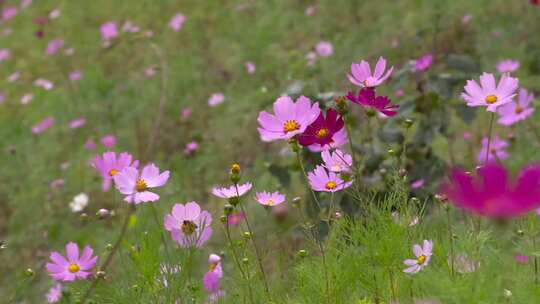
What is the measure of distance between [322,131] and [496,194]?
459 mm

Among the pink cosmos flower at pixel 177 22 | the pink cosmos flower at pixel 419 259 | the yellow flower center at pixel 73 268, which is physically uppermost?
the pink cosmos flower at pixel 419 259

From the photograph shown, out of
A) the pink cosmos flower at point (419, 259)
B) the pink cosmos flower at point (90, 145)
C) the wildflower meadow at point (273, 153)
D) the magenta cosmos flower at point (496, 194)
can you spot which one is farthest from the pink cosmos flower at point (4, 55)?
the magenta cosmos flower at point (496, 194)

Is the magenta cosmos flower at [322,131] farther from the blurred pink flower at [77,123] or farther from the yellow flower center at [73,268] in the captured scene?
the blurred pink flower at [77,123]

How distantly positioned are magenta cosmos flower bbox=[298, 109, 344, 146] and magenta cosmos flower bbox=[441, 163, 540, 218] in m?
0.41

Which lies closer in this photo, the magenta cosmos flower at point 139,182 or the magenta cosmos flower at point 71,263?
the magenta cosmos flower at point 139,182

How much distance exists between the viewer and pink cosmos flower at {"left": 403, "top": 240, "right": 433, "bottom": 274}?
3.58ft

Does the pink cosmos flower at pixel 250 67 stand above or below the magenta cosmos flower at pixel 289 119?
below

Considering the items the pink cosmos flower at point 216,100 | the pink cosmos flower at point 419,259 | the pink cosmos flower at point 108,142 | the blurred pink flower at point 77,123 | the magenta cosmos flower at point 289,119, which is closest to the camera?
the pink cosmos flower at point 419,259

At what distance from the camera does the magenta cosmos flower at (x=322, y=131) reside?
122 cm

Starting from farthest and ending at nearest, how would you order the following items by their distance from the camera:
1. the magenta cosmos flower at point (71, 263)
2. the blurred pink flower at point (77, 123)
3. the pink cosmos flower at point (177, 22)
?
the pink cosmos flower at point (177, 22) < the blurred pink flower at point (77, 123) < the magenta cosmos flower at point (71, 263)

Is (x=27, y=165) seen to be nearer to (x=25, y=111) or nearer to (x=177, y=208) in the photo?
(x=25, y=111)

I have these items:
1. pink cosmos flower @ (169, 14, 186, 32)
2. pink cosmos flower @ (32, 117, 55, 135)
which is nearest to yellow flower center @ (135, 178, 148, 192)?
pink cosmos flower @ (32, 117, 55, 135)

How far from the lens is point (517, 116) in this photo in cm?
222

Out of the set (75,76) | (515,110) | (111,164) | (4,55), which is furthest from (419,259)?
(4,55)
